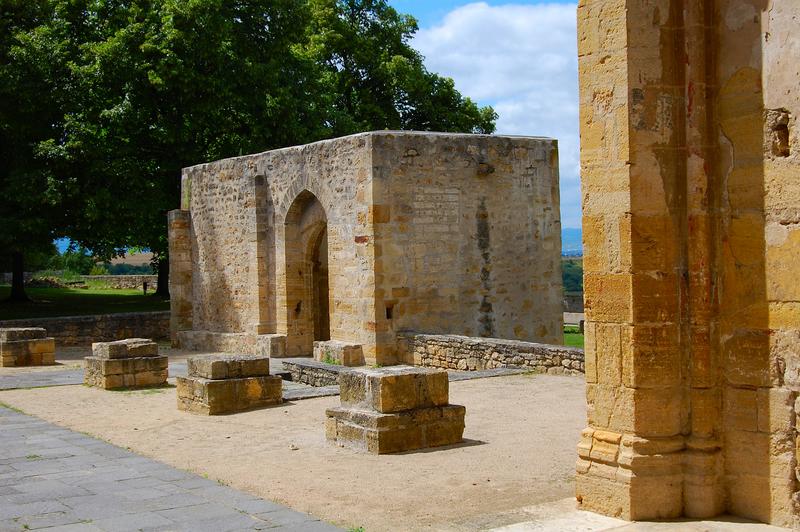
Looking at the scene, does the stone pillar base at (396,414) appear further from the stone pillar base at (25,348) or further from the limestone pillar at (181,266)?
the limestone pillar at (181,266)

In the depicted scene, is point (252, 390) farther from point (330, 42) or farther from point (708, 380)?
point (330, 42)

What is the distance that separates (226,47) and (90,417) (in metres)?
15.7

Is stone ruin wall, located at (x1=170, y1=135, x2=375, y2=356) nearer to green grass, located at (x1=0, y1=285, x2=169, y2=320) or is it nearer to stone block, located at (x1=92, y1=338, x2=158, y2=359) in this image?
stone block, located at (x1=92, y1=338, x2=158, y2=359)

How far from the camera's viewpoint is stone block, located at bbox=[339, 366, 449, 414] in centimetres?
880

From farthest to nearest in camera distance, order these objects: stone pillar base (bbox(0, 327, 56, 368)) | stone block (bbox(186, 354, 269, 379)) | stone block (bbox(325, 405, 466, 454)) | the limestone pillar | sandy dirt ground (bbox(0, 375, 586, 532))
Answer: the limestone pillar < stone pillar base (bbox(0, 327, 56, 368)) < stone block (bbox(186, 354, 269, 379)) < stone block (bbox(325, 405, 466, 454)) < sandy dirt ground (bbox(0, 375, 586, 532))

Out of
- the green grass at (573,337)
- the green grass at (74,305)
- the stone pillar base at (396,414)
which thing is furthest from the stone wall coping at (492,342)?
the green grass at (74,305)

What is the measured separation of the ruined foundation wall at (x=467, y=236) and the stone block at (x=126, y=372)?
374 centimetres

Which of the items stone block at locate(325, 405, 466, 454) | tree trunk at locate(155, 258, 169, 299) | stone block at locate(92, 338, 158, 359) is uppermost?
tree trunk at locate(155, 258, 169, 299)

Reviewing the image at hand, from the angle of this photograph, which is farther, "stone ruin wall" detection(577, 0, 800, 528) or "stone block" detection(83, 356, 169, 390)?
"stone block" detection(83, 356, 169, 390)

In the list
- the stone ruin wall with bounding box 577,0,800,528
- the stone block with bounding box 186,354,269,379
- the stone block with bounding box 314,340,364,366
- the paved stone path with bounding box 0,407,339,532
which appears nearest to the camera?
the stone ruin wall with bounding box 577,0,800,528

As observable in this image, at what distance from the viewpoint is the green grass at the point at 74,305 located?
26203 mm

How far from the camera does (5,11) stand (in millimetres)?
25391

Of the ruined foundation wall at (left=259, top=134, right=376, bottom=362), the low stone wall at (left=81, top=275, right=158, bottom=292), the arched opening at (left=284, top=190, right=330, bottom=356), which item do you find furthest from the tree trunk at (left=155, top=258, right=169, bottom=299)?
the arched opening at (left=284, top=190, right=330, bottom=356)

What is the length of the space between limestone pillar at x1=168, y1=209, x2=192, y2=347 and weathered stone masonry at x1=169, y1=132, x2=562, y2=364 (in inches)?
70.0
